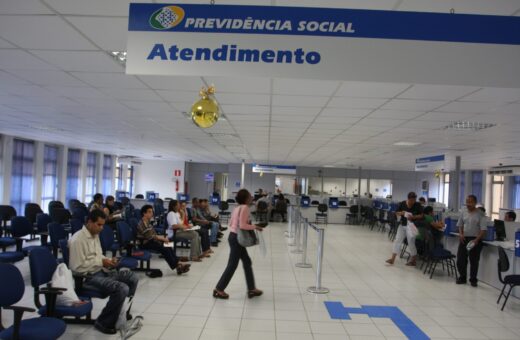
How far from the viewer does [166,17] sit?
2.28m

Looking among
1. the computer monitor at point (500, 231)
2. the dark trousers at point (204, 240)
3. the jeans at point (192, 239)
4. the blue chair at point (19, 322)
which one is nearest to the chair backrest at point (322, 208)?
the dark trousers at point (204, 240)

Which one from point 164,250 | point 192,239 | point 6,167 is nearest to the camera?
point 164,250

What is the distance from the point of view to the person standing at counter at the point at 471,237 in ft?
20.1

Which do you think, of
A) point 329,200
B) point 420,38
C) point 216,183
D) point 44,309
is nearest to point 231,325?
point 44,309

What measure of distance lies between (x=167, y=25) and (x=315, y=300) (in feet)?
13.2

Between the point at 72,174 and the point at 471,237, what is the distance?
14805 millimetres

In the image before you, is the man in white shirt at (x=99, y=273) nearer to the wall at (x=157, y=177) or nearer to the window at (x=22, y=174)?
the window at (x=22, y=174)

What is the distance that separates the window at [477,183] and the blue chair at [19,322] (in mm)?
21696

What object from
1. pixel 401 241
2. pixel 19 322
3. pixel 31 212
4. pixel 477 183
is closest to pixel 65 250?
pixel 19 322

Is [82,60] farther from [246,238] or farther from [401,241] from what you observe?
[401,241]

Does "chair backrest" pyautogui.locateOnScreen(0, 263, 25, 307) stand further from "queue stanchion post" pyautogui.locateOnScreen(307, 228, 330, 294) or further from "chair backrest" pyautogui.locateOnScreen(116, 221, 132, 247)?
"queue stanchion post" pyautogui.locateOnScreen(307, 228, 330, 294)

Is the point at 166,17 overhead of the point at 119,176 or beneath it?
overhead

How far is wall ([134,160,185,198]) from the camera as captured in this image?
2284 cm

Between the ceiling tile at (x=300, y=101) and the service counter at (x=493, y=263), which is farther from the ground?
the ceiling tile at (x=300, y=101)
